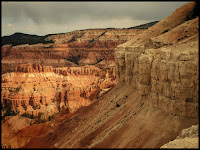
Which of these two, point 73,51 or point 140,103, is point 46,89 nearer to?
point 140,103

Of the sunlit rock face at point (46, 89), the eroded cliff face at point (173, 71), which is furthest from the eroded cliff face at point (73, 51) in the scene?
the eroded cliff face at point (173, 71)

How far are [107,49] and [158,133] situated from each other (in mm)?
124269

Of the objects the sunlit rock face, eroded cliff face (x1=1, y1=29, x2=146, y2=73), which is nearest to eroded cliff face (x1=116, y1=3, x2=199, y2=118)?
the sunlit rock face

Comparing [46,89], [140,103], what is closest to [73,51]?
[46,89]

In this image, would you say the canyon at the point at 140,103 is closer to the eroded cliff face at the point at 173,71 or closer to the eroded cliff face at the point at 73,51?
the eroded cliff face at the point at 173,71

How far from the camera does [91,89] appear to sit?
217 ft

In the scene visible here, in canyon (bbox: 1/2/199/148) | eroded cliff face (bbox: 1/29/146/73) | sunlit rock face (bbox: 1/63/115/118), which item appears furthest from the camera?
eroded cliff face (bbox: 1/29/146/73)

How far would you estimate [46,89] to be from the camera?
239ft

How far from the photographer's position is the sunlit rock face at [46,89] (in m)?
64.3

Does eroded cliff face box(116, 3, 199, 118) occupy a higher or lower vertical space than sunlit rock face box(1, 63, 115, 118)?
higher

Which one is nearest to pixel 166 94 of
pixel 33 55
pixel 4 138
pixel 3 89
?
pixel 4 138

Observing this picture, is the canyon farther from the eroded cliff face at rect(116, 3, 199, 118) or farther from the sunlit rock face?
the sunlit rock face

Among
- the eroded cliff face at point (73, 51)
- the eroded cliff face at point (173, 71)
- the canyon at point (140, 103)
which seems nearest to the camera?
the eroded cliff face at point (173, 71)

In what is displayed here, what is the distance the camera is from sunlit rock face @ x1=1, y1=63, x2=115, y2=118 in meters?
64.3
